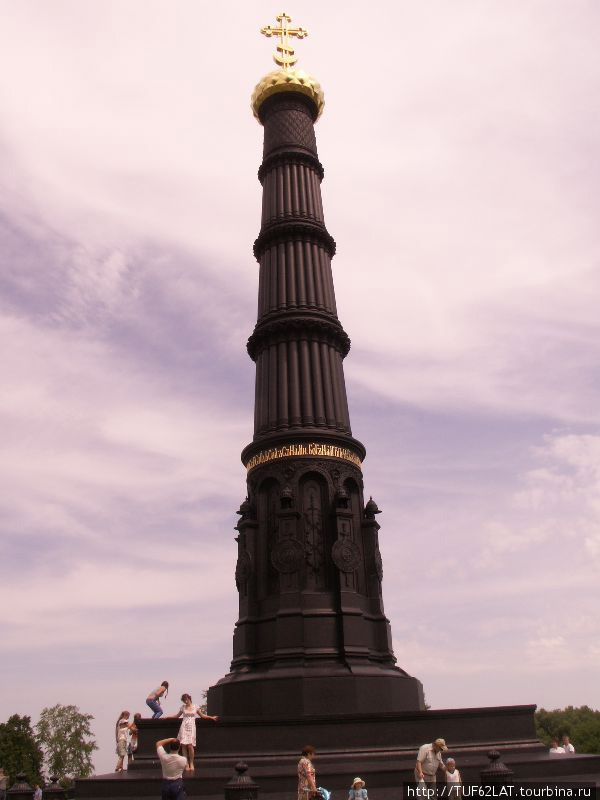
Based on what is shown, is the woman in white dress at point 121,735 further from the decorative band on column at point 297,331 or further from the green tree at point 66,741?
the green tree at point 66,741

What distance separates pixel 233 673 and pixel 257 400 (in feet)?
31.1

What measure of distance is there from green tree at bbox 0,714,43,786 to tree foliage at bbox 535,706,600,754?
2115 inches

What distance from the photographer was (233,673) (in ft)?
73.5

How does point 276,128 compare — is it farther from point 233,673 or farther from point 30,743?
point 30,743

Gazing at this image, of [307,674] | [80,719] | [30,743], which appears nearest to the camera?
[307,674]

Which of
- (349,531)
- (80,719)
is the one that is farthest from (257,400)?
(80,719)

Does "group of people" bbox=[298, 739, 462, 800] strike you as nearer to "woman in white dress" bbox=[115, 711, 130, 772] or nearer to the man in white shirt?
the man in white shirt

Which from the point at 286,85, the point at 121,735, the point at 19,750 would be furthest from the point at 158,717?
the point at 19,750

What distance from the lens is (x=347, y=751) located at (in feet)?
59.3

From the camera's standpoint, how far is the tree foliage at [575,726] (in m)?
81.0

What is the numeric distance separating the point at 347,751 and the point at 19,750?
63085mm

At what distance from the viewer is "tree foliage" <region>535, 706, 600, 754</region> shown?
266 ft

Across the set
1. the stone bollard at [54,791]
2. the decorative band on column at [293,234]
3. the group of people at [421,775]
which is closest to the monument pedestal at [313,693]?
the stone bollard at [54,791]

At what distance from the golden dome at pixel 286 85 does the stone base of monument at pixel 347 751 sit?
24677 mm
